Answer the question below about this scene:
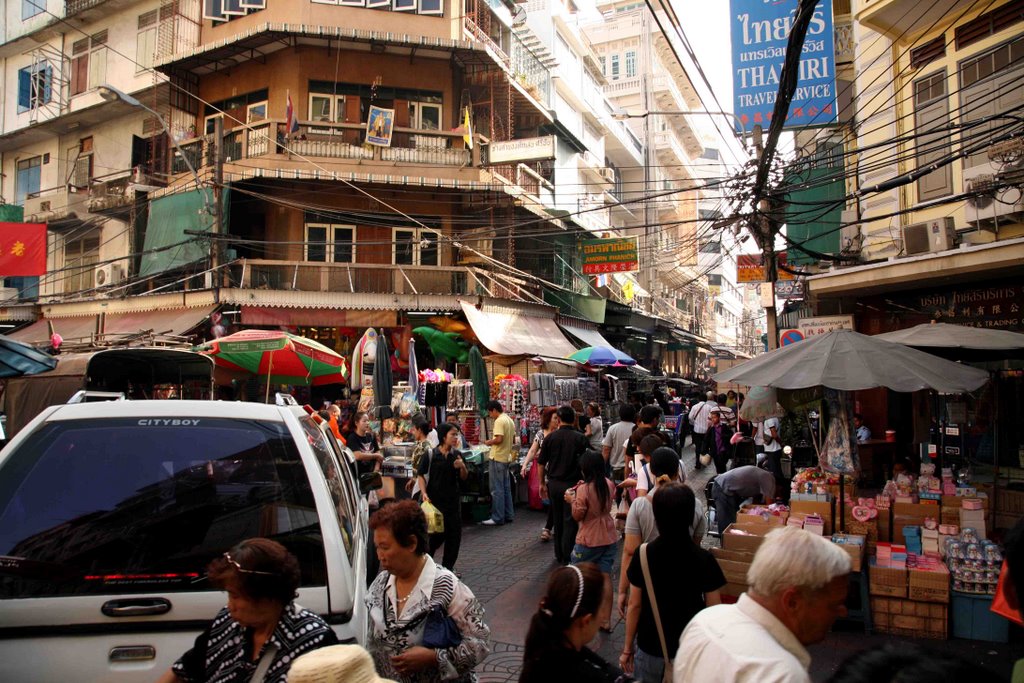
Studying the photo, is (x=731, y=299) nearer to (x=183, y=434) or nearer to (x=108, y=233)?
(x=108, y=233)

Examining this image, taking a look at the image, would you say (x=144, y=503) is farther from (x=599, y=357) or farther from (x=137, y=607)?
(x=599, y=357)

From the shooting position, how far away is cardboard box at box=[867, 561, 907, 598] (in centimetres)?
657

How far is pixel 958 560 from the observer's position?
6.53 meters

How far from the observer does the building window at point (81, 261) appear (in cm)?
2598

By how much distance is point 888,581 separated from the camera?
6.61m

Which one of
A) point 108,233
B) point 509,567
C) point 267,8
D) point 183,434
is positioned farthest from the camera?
point 108,233

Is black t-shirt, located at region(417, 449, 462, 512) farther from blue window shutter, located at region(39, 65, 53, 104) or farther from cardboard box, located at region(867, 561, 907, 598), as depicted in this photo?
blue window shutter, located at region(39, 65, 53, 104)

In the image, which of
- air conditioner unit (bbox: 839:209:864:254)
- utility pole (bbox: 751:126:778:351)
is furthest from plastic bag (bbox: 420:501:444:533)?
air conditioner unit (bbox: 839:209:864:254)

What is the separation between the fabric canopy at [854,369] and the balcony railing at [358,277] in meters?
13.5

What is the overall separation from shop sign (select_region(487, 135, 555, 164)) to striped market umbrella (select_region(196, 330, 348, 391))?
382 inches

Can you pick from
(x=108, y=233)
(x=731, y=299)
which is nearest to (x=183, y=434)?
(x=108, y=233)

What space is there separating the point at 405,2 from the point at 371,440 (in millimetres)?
16282

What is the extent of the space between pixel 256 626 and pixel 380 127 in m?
19.7

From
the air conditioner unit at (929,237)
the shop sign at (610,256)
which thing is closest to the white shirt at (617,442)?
the air conditioner unit at (929,237)
